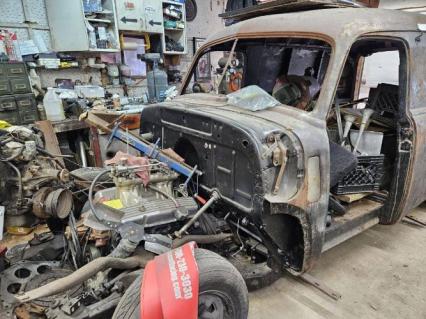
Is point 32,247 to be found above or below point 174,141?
below

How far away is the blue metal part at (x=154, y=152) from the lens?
7.18 ft

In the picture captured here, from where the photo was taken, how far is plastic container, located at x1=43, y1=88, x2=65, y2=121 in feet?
13.1

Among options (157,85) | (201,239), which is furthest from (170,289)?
(157,85)

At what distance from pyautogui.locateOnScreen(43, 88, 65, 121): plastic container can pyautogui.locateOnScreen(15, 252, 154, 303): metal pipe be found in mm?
2993

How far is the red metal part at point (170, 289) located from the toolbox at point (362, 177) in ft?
5.08

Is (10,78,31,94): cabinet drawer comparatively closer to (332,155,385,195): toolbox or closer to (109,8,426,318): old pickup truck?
(109,8,426,318): old pickup truck

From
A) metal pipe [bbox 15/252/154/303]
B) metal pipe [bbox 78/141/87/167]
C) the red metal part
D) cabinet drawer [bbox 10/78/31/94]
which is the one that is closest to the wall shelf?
cabinet drawer [bbox 10/78/31/94]

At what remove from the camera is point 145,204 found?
1.91m

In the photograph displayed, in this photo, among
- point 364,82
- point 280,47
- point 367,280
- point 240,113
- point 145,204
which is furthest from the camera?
point 364,82

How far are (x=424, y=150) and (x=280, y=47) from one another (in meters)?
1.42

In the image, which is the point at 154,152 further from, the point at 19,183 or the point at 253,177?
the point at 19,183

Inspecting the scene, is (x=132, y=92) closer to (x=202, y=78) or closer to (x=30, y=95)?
(x=202, y=78)

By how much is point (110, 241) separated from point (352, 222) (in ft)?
→ 5.81

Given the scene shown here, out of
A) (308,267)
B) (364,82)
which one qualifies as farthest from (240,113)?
(364,82)
